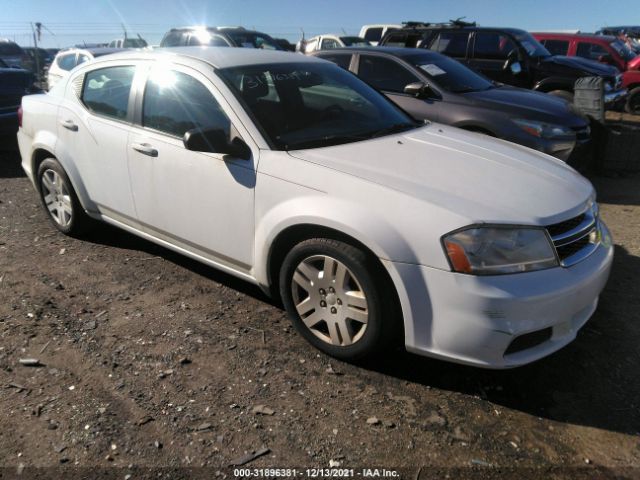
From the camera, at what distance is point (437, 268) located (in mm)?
2502

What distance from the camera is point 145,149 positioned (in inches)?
144

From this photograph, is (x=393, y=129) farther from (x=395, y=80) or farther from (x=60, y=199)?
(x=395, y=80)

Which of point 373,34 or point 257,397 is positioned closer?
point 257,397

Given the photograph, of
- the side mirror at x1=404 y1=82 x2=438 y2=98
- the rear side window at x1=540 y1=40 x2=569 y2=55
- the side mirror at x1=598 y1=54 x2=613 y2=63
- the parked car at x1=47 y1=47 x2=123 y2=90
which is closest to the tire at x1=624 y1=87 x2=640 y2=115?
the side mirror at x1=598 y1=54 x2=613 y2=63

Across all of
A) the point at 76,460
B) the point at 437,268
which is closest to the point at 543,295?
the point at 437,268

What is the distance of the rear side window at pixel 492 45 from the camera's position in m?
9.88

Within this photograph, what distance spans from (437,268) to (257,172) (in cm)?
119

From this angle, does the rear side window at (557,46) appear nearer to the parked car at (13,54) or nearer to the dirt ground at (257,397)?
the dirt ground at (257,397)

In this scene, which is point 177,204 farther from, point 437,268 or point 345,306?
point 437,268

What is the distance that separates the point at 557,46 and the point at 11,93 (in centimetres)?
1196

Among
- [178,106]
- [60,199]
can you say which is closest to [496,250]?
[178,106]

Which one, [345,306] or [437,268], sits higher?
[437,268]

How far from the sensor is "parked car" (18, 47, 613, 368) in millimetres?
2529

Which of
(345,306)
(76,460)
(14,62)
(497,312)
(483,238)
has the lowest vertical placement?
(14,62)
